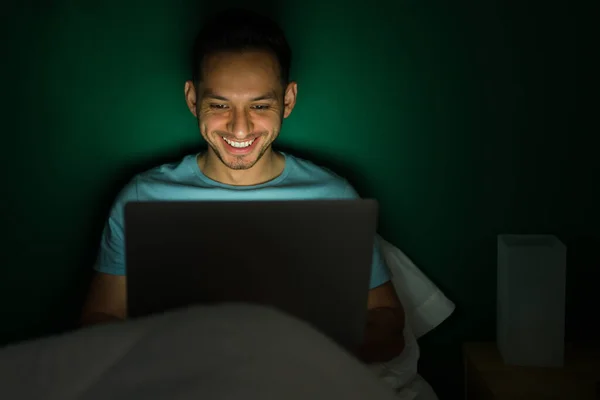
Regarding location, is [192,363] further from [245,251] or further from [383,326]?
[383,326]

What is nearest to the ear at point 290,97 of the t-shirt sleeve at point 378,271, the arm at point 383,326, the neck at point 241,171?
the neck at point 241,171

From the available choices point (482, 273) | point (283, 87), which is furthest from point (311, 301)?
point (482, 273)

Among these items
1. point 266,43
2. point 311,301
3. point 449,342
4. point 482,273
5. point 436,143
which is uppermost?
point 266,43

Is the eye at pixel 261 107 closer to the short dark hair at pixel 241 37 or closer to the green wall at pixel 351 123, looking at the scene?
the short dark hair at pixel 241 37

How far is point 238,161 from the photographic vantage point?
4.86 ft

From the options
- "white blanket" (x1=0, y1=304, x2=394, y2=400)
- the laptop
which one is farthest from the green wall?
"white blanket" (x1=0, y1=304, x2=394, y2=400)

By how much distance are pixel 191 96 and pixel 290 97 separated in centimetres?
25

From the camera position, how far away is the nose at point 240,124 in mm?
1447

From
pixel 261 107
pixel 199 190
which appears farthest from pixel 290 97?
pixel 199 190

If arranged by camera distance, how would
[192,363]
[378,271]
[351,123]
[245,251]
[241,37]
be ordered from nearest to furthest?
[192,363]
[245,251]
[241,37]
[378,271]
[351,123]

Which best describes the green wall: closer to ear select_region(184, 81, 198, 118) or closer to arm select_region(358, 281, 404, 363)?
ear select_region(184, 81, 198, 118)

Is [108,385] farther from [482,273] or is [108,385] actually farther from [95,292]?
[482,273]

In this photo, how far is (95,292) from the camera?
4.86ft

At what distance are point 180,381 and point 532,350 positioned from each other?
3.77 ft
